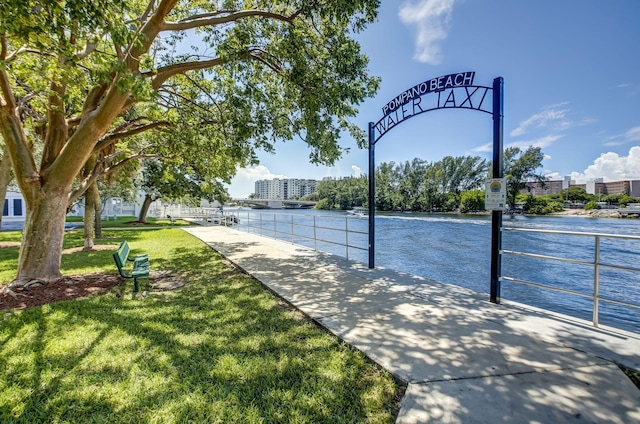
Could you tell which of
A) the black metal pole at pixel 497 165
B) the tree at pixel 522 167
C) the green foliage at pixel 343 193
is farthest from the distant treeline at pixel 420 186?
the black metal pole at pixel 497 165

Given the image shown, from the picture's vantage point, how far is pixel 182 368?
7.59 ft

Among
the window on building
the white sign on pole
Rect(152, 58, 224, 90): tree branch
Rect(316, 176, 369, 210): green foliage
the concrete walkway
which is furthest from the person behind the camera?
Rect(316, 176, 369, 210): green foliage

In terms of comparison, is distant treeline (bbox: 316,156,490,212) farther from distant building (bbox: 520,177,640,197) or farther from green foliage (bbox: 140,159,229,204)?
green foliage (bbox: 140,159,229,204)

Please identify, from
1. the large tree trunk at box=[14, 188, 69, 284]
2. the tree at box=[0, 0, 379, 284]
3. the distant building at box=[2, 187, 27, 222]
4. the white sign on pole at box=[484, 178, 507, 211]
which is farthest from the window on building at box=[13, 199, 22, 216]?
the white sign on pole at box=[484, 178, 507, 211]

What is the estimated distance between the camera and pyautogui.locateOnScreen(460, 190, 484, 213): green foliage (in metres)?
42.1

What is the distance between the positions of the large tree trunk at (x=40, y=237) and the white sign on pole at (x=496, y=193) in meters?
6.40

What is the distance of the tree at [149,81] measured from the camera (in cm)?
365

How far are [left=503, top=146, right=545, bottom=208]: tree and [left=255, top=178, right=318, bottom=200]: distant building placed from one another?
5173cm

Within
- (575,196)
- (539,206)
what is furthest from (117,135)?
(575,196)

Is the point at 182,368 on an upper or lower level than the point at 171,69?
lower

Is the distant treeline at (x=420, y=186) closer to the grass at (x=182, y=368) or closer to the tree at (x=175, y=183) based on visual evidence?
the tree at (x=175, y=183)

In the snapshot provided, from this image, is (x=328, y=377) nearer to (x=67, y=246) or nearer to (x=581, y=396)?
(x=581, y=396)

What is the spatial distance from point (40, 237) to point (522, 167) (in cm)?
4779

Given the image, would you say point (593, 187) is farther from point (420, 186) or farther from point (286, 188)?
point (286, 188)
